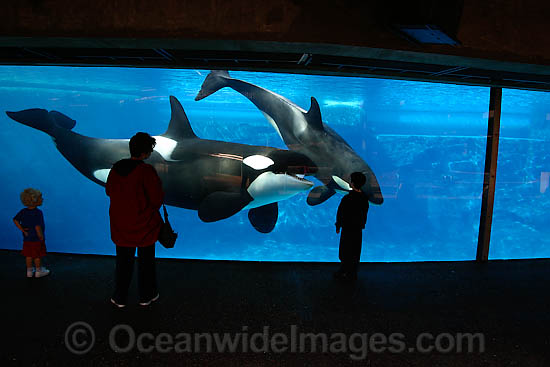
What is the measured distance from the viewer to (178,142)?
549cm

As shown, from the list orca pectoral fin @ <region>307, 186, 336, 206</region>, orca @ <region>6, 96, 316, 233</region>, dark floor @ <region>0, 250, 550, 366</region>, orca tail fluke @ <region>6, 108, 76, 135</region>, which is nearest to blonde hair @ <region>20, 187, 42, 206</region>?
dark floor @ <region>0, 250, 550, 366</region>

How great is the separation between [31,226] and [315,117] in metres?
4.50

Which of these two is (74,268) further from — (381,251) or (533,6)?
(381,251)

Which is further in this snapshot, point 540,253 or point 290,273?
point 540,253

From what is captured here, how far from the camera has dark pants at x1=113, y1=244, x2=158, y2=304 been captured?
320 centimetres

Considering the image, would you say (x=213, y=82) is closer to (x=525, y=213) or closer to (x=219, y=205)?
(x=219, y=205)

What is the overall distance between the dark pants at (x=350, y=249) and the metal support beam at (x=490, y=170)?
8.87 feet

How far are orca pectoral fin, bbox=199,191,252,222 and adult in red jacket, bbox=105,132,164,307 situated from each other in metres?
1.93

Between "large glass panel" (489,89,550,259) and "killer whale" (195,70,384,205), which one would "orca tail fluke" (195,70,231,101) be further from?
"large glass panel" (489,89,550,259)

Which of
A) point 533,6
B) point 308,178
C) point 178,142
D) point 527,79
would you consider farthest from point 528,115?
point 178,142

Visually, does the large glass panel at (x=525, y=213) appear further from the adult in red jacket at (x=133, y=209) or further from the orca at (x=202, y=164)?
the adult in red jacket at (x=133, y=209)

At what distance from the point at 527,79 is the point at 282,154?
4237 mm

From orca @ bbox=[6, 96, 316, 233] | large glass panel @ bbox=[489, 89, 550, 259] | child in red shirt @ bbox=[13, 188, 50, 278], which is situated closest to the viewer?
child in red shirt @ bbox=[13, 188, 50, 278]

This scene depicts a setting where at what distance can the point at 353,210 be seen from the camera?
4289mm
